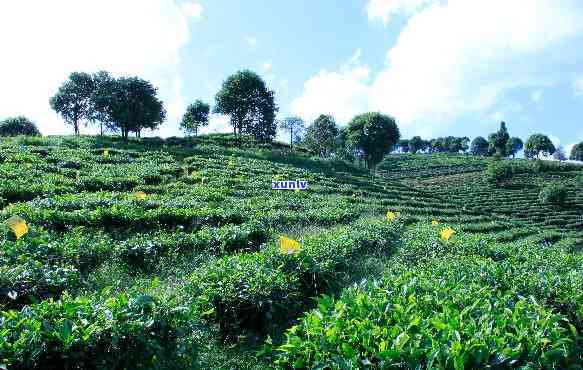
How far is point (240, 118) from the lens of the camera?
5238 centimetres

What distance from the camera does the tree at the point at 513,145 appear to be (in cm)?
10675

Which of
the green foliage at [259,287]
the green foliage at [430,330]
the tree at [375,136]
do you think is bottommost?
the green foliage at [259,287]

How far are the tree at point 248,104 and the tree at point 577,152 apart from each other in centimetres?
9683

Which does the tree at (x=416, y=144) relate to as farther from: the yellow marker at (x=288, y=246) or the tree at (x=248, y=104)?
the yellow marker at (x=288, y=246)

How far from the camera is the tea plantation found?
4.11 metres

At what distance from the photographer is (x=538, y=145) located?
Answer: 3893 inches

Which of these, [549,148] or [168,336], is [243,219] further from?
[549,148]

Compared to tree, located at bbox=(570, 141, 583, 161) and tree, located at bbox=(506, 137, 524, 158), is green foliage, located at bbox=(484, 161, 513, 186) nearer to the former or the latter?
tree, located at bbox=(506, 137, 524, 158)

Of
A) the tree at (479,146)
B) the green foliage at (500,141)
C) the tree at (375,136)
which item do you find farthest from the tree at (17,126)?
the tree at (479,146)

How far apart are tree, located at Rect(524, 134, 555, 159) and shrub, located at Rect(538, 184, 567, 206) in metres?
56.7

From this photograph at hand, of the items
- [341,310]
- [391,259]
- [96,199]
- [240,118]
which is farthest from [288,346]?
[240,118]

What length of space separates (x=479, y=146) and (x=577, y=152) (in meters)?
23.9

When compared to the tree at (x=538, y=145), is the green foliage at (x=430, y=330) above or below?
below

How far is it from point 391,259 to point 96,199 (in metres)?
9.66
